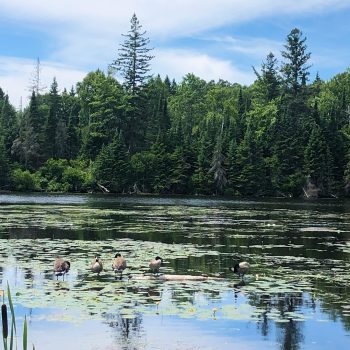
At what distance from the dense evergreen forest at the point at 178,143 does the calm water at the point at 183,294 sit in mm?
69692

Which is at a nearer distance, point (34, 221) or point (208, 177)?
point (34, 221)

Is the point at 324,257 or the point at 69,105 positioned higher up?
the point at 69,105

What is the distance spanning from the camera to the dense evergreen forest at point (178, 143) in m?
99.6

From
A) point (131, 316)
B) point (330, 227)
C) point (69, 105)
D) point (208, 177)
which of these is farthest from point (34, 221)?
point (69, 105)

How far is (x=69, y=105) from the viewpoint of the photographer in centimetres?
13938

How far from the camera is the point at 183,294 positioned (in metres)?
15.9

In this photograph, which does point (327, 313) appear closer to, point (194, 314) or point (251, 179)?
point (194, 314)

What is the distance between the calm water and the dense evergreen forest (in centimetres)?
6969

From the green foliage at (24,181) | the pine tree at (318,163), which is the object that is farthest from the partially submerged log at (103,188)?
the pine tree at (318,163)

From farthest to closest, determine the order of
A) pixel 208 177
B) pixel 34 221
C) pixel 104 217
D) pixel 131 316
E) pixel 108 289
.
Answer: pixel 208 177 → pixel 104 217 → pixel 34 221 → pixel 108 289 → pixel 131 316

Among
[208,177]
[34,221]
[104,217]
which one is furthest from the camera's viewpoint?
[208,177]

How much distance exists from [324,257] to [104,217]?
2178 centimetres

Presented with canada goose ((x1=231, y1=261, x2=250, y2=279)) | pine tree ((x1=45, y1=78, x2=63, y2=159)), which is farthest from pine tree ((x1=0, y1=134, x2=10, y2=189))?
canada goose ((x1=231, y1=261, x2=250, y2=279))

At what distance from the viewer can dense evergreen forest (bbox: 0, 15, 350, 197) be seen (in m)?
99.6
